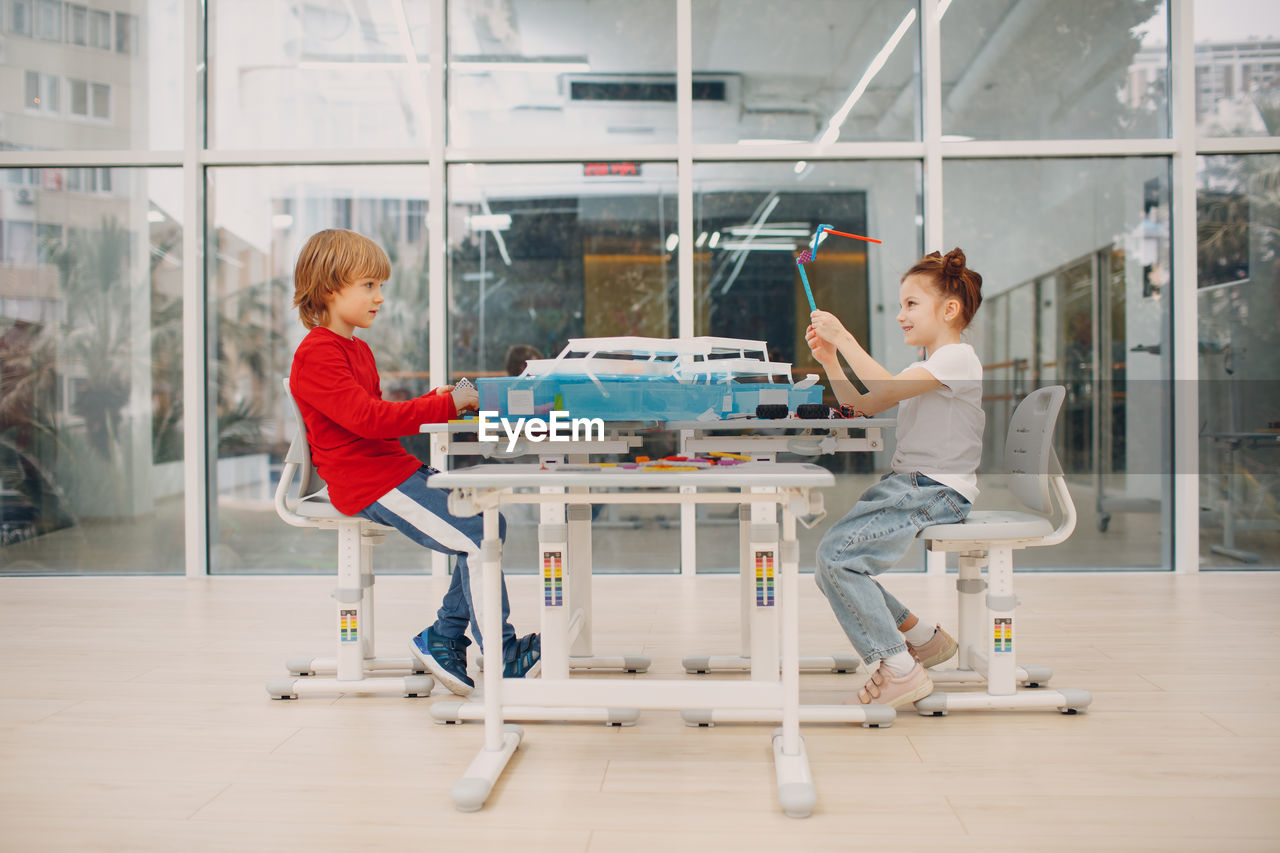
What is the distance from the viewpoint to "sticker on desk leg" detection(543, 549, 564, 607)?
2.00m

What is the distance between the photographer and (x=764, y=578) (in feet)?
6.26

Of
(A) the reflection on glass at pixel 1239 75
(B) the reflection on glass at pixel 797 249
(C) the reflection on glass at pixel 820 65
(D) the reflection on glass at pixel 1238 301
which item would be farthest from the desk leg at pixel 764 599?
(A) the reflection on glass at pixel 1239 75

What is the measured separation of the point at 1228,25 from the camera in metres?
3.99

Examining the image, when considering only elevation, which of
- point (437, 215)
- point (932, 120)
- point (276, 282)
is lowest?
point (276, 282)

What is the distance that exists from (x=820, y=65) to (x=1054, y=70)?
1.07m

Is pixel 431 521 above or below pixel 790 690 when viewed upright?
above

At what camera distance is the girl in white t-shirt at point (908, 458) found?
203 centimetres

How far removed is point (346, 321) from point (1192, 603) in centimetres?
319

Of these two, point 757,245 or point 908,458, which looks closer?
point 908,458

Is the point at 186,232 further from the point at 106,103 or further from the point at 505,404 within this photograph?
the point at 505,404

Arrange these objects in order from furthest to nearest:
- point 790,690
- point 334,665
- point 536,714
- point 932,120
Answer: point 932,120
point 334,665
point 536,714
point 790,690

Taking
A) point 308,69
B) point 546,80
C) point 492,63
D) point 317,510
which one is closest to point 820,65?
point 546,80

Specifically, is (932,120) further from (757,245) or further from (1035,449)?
(1035,449)

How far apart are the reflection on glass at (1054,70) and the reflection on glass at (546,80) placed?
1.33 m
